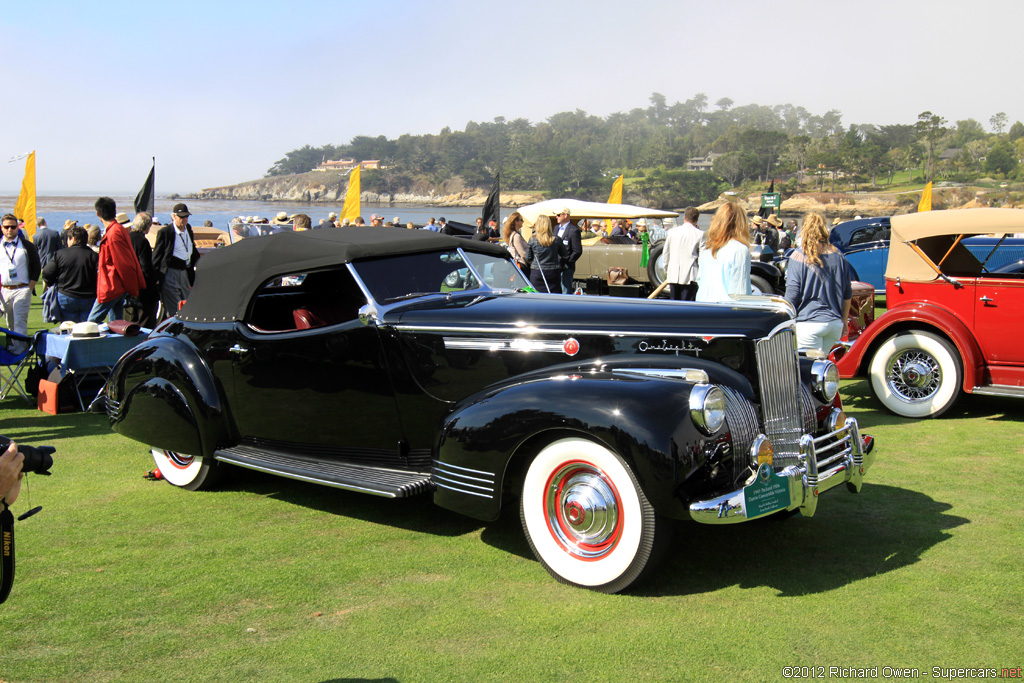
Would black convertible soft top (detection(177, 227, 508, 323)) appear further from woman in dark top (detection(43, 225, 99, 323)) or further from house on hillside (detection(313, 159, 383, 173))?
house on hillside (detection(313, 159, 383, 173))

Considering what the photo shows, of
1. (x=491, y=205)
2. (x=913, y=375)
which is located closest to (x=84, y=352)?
(x=913, y=375)

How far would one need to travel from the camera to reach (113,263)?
8242mm

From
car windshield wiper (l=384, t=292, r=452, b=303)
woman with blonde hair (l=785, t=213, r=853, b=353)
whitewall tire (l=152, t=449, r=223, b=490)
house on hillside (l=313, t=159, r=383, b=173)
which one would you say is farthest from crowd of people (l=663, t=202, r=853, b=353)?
house on hillside (l=313, t=159, r=383, b=173)

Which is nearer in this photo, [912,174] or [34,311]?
[34,311]

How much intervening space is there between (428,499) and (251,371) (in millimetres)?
1372

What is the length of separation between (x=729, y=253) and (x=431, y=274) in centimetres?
251

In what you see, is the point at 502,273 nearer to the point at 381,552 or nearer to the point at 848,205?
the point at 381,552

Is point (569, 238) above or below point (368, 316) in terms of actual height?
above

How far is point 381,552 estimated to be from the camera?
161 inches

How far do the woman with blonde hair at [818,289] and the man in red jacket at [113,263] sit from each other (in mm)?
6690

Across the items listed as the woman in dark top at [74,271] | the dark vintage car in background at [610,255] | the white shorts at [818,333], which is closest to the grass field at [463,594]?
the white shorts at [818,333]

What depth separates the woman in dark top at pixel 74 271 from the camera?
8555 millimetres

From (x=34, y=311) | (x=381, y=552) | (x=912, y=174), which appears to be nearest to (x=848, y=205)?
(x=912, y=174)

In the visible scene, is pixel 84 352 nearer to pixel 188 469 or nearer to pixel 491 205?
pixel 188 469
